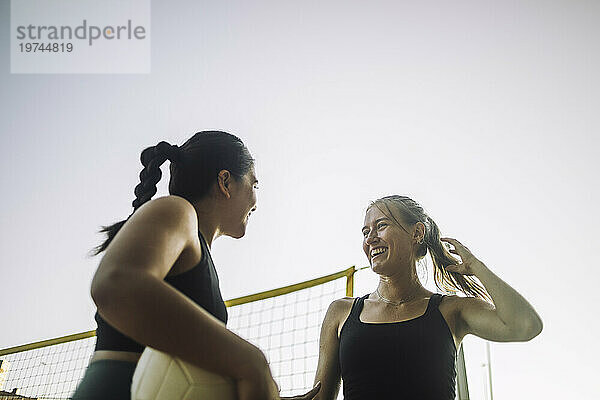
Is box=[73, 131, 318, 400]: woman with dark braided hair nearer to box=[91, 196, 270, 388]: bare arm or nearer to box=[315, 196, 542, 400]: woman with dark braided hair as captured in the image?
box=[91, 196, 270, 388]: bare arm

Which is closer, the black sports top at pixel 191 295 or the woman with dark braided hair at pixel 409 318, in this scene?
the black sports top at pixel 191 295

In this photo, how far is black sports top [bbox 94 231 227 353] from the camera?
975 mm

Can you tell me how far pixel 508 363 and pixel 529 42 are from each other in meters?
2.80

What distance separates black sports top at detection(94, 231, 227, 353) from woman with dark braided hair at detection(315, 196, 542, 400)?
3.25 feet

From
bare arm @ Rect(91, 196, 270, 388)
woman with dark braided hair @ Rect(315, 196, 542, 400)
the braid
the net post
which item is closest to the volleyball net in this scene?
the net post

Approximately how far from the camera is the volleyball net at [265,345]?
3188 millimetres

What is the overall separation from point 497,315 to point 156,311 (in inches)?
61.1

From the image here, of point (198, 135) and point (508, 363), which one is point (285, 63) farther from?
point (198, 135)

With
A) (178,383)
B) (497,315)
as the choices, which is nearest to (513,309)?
(497,315)

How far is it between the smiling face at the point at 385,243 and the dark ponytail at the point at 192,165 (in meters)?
0.97

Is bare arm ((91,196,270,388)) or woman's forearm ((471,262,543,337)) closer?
bare arm ((91,196,270,388))

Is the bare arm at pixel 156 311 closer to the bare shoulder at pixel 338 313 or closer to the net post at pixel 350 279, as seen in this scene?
the bare shoulder at pixel 338 313

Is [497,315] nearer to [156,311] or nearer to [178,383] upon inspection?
[178,383]

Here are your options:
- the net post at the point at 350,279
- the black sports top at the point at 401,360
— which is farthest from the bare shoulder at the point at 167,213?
the net post at the point at 350,279
